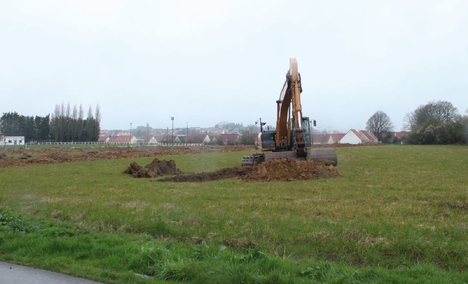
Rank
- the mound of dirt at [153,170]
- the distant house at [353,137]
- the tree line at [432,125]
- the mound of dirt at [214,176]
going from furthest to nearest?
1. the distant house at [353,137]
2. the tree line at [432,125]
3. the mound of dirt at [153,170]
4. the mound of dirt at [214,176]

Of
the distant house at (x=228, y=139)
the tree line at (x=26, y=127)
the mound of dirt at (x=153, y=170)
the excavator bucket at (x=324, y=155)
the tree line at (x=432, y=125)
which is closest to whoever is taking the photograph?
the excavator bucket at (x=324, y=155)

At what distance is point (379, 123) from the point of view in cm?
11838

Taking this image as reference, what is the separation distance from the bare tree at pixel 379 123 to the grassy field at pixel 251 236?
11012 centimetres

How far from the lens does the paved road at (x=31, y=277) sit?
5.90m

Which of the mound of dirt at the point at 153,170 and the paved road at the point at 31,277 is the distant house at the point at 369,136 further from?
the paved road at the point at 31,277

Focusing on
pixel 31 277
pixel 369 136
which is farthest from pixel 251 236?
pixel 369 136

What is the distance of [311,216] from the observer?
9.36m

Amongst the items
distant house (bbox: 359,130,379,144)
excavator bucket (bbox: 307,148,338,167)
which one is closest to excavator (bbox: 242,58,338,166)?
excavator bucket (bbox: 307,148,338,167)

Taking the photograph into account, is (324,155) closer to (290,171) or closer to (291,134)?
(291,134)

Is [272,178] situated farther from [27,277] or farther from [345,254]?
[27,277]

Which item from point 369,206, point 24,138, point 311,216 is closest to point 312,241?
point 311,216

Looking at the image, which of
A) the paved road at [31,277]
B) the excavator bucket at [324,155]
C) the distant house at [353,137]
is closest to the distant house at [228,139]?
the distant house at [353,137]

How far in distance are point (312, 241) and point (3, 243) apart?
5797 millimetres

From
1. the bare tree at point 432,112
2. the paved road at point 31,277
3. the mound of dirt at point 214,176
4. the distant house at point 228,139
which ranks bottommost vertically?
the paved road at point 31,277
